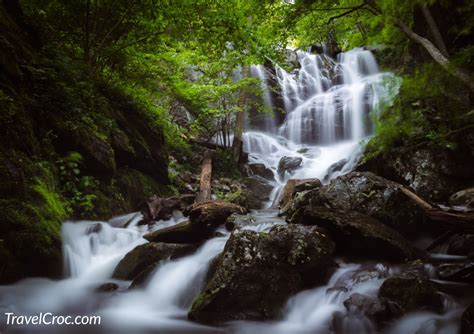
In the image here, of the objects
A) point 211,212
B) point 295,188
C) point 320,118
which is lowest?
point 295,188

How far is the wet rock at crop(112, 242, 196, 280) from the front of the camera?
5469mm

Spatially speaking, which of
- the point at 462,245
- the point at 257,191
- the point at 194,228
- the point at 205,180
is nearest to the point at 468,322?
the point at 462,245

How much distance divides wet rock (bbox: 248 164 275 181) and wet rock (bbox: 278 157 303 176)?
469 millimetres

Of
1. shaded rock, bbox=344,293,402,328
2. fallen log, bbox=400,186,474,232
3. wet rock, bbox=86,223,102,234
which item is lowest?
shaded rock, bbox=344,293,402,328

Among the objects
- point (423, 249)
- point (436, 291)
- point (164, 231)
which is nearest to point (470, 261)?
point (423, 249)

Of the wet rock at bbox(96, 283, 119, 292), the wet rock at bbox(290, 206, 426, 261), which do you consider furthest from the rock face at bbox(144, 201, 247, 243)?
the wet rock at bbox(290, 206, 426, 261)

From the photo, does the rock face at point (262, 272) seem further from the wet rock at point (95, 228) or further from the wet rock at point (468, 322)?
the wet rock at point (95, 228)

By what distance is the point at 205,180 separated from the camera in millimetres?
10406

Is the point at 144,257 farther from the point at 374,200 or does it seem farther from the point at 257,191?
the point at 257,191

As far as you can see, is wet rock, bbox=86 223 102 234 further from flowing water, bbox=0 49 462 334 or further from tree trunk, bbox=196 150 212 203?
tree trunk, bbox=196 150 212 203

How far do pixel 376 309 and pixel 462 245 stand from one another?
2.60 meters

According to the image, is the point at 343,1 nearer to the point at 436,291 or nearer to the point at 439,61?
the point at 439,61

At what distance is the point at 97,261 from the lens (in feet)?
18.8

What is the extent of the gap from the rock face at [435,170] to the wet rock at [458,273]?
2982 mm
